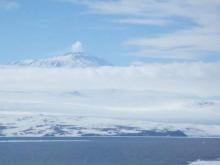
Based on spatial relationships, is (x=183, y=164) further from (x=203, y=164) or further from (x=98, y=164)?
(x=98, y=164)

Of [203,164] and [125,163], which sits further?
[125,163]

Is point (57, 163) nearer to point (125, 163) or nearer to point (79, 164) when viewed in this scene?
point (79, 164)

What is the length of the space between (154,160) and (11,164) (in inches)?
1712

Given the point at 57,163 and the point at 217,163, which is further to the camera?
the point at 57,163

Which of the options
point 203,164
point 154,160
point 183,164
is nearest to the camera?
point 203,164

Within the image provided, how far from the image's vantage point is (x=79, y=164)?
154875mm

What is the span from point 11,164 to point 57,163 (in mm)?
12886

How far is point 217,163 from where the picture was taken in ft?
467

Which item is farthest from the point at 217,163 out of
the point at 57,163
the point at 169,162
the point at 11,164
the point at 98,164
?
the point at 11,164

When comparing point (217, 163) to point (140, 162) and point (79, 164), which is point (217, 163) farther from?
point (79, 164)

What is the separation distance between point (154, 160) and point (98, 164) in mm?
20439

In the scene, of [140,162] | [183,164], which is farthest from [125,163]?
[183,164]

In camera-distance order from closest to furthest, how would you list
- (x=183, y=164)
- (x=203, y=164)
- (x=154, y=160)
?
(x=203, y=164)
(x=183, y=164)
(x=154, y=160)

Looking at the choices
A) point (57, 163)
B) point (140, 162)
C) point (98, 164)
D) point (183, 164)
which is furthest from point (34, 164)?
point (183, 164)
